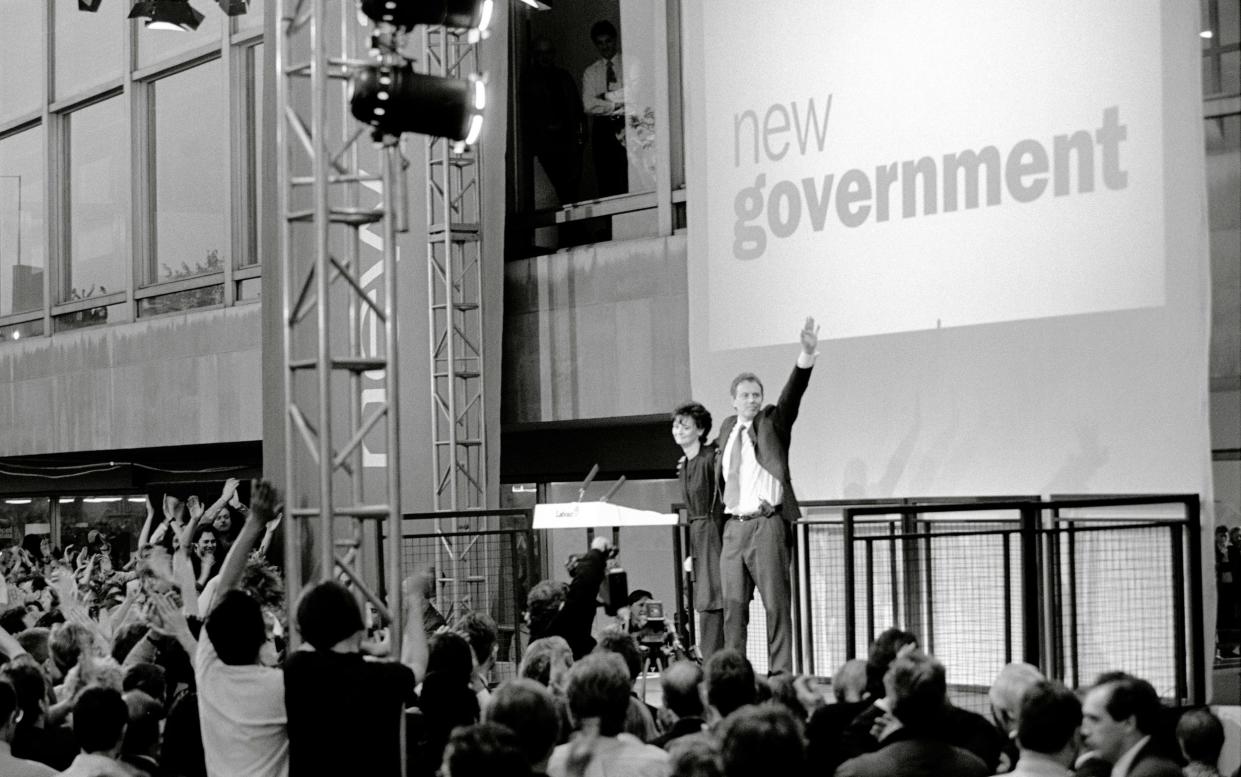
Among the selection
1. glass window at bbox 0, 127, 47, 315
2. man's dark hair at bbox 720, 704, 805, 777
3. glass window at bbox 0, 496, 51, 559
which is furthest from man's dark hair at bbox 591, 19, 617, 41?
glass window at bbox 0, 496, 51, 559

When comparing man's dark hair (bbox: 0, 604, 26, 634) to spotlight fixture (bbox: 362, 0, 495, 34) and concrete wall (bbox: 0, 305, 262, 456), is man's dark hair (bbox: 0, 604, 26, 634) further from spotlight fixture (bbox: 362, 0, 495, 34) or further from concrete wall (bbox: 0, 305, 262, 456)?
concrete wall (bbox: 0, 305, 262, 456)

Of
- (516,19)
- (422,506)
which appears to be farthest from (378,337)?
(516,19)

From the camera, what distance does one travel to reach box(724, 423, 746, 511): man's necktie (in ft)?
30.5

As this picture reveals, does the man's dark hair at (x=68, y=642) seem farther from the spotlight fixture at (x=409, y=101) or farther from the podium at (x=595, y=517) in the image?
the podium at (x=595, y=517)

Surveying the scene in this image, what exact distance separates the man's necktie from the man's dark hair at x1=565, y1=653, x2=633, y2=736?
455 cm

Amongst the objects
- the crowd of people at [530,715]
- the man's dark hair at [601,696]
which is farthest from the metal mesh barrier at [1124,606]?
the man's dark hair at [601,696]

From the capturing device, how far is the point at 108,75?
1891 centimetres

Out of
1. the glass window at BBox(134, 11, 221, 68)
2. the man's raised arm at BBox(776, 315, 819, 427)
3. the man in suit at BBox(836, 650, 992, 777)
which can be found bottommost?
the man in suit at BBox(836, 650, 992, 777)

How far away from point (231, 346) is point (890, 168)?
870 cm

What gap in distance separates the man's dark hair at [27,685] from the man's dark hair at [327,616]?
4.55 feet

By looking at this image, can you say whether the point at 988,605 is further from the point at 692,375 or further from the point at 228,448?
the point at 228,448

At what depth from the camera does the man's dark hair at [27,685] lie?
5.71 meters

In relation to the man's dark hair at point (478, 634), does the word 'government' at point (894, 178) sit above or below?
above

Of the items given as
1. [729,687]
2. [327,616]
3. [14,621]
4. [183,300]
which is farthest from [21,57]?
[729,687]
